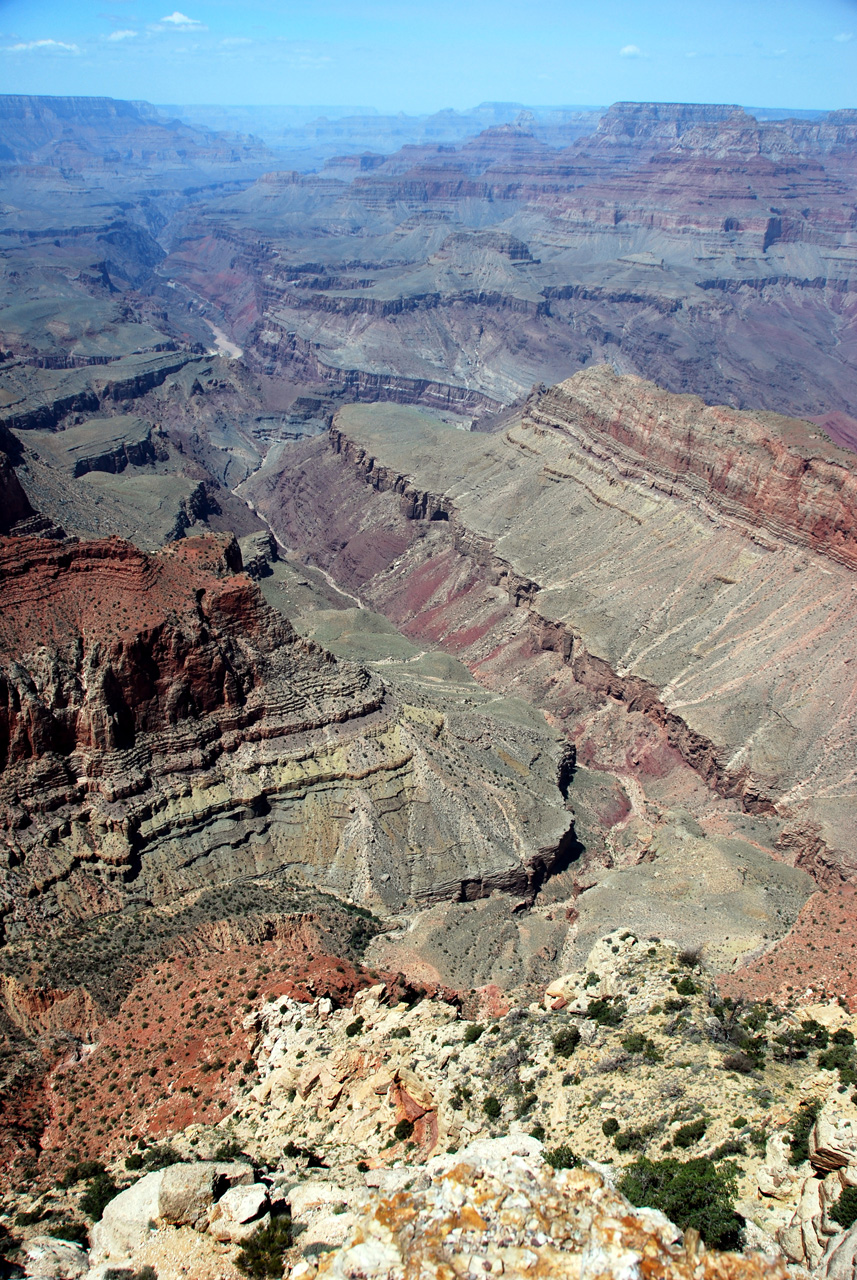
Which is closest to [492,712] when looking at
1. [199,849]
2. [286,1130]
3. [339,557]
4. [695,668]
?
[695,668]

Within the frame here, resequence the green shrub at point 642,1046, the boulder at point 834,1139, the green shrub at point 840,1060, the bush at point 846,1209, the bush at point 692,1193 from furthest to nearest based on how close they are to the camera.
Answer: the green shrub at point 642,1046 < the green shrub at point 840,1060 < the boulder at point 834,1139 < the bush at point 692,1193 < the bush at point 846,1209

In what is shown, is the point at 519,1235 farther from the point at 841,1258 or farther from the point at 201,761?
the point at 201,761

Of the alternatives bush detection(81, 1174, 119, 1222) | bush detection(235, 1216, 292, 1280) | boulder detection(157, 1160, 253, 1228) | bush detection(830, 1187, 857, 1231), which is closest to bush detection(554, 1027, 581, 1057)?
boulder detection(157, 1160, 253, 1228)

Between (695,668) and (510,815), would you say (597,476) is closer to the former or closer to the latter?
(695,668)

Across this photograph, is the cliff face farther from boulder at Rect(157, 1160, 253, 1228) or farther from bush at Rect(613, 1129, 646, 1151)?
bush at Rect(613, 1129, 646, 1151)

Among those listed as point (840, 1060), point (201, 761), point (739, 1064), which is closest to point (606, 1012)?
point (739, 1064)

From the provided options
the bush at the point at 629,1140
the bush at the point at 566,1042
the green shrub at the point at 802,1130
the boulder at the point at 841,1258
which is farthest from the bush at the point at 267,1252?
the green shrub at the point at 802,1130

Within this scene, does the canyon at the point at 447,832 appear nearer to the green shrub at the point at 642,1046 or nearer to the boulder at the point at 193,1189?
the boulder at the point at 193,1189
